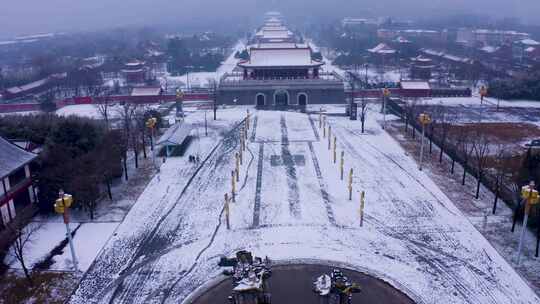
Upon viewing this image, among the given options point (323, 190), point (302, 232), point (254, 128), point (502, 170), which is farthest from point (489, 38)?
point (302, 232)

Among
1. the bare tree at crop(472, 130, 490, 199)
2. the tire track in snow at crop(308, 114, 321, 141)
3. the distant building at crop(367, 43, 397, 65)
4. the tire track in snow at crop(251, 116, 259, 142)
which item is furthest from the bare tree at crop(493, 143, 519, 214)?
the distant building at crop(367, 43, 397, 65)

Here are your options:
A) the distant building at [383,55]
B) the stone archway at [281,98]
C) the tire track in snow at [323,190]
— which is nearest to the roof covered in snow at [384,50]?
the distant building at [383,55]

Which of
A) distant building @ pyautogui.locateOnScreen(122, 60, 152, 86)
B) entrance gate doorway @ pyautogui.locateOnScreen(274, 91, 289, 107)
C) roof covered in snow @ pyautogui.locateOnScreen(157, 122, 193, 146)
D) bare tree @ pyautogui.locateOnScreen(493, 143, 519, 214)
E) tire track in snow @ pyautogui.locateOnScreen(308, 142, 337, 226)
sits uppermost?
distant building @ pyautogui.locateOnScreen(122, 60, 152, 86)

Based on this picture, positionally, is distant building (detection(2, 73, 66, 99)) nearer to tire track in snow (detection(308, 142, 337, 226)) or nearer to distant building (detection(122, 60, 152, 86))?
distant building (detection(122, 60, 152, 86))

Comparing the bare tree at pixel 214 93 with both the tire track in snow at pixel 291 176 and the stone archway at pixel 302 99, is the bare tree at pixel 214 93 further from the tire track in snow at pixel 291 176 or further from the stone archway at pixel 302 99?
the stone archway at pixel 302 99

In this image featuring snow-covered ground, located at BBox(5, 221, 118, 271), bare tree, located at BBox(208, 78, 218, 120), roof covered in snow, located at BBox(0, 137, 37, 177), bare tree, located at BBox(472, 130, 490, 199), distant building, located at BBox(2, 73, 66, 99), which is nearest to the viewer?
snow-covered ground, located at BBox(5, 221, 118, 271)
